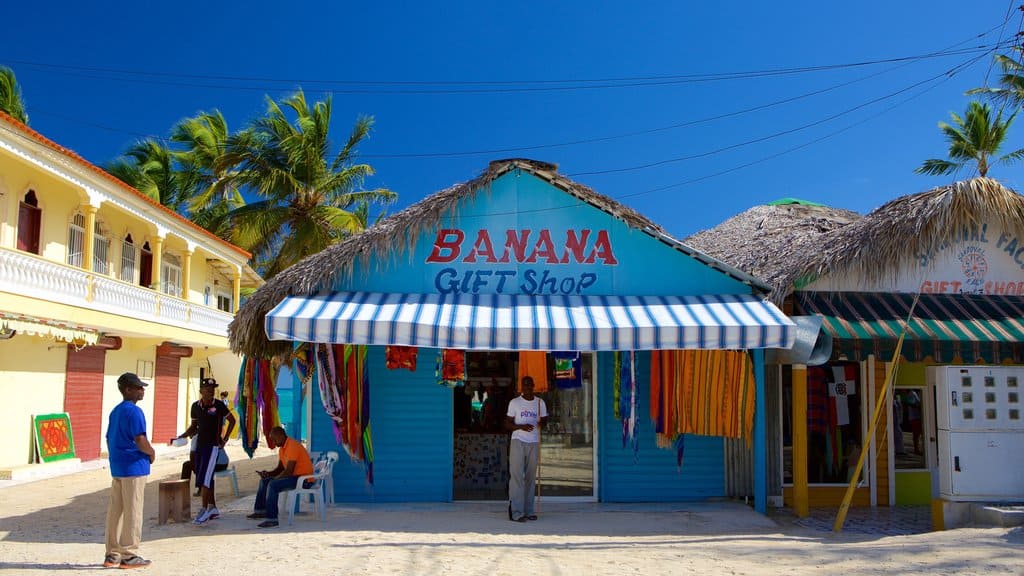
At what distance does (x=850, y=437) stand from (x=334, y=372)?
700cm

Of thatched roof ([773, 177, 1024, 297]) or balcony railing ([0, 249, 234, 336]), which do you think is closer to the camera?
thatched roof ([773, 177, 1024, 297])

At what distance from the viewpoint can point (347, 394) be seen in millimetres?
10047

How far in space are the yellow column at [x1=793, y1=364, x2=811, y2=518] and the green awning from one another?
0.59 metres

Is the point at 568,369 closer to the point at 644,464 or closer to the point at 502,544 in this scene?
the point at 644,464

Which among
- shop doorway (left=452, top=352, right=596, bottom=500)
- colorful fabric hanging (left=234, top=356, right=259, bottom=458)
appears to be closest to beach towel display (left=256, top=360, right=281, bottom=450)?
colorful fabric hanging (left=234, top=356, right=259, bottom=458)

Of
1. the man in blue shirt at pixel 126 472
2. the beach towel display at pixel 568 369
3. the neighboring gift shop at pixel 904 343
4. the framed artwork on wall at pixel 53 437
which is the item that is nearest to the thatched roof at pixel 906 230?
the neighboring gift shop at pixel 904 343

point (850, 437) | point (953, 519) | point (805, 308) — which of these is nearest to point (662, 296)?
point (805, 308)

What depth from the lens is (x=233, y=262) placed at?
2583 centimetres

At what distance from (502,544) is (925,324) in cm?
564

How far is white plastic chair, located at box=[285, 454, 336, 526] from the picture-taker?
8.91 meters

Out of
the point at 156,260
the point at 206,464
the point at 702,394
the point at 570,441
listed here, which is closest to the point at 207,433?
the point at 206,464

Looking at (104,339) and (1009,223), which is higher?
(1009,223)

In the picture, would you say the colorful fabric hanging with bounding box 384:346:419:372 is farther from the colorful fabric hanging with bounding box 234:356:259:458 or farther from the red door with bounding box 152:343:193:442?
the red door with bounding box 152:343:193:442

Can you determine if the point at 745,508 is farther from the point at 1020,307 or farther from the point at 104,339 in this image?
the point at 104,339
